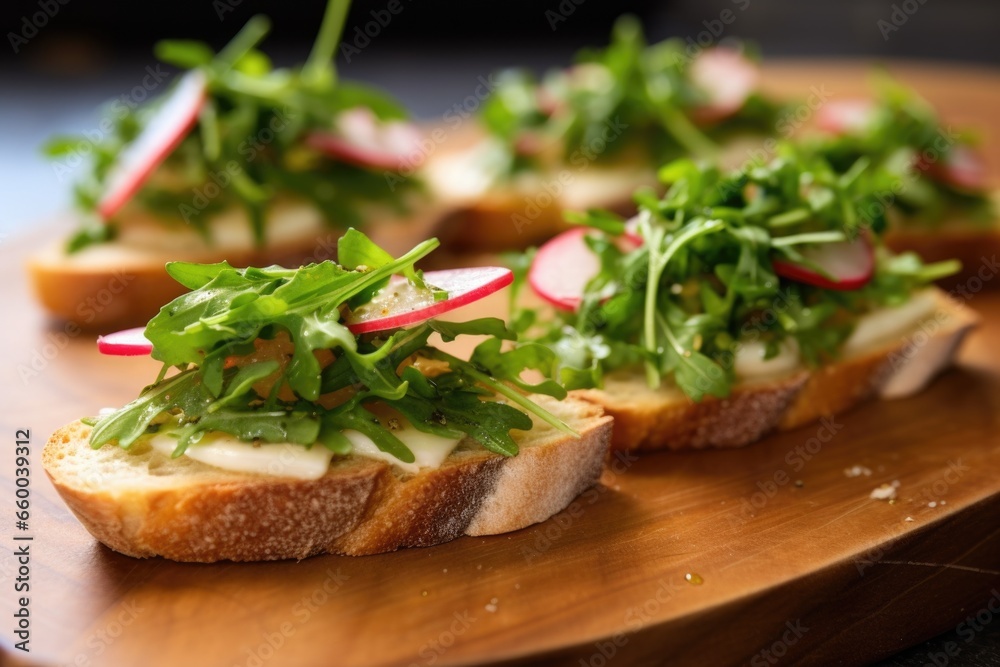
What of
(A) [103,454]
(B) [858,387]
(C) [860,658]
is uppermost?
(A) [103,454]

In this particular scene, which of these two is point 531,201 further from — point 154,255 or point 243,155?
point 154,255

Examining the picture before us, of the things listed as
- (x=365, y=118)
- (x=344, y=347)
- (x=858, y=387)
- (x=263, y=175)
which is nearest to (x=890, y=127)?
(x=858, y=387)

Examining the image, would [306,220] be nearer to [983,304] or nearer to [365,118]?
[365,118]

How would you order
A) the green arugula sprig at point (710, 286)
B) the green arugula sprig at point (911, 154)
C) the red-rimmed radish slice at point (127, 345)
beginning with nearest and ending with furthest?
the red-rimmed radish slice at point (127, 345), the green arugula sprig at point (710, 286), the green arugula sprig at point (911, 154)

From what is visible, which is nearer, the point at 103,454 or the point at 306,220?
the point at 103,454

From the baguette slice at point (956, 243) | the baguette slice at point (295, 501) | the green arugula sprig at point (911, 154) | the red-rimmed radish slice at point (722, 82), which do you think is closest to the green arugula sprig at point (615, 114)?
the red-rimmed radish slice at point (722, 82)

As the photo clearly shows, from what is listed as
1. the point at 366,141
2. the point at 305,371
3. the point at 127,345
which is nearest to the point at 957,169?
the point at 366,141

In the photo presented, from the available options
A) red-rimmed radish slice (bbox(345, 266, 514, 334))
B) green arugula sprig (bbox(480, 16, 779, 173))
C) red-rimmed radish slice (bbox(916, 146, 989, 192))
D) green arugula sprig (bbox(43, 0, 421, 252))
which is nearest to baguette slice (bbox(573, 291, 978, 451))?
red-rimmed radish slice (bbox(345, 266, 514, 334))

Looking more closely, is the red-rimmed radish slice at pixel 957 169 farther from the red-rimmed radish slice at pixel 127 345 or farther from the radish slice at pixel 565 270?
the red-rimmed radish slice at pixel 127 345
